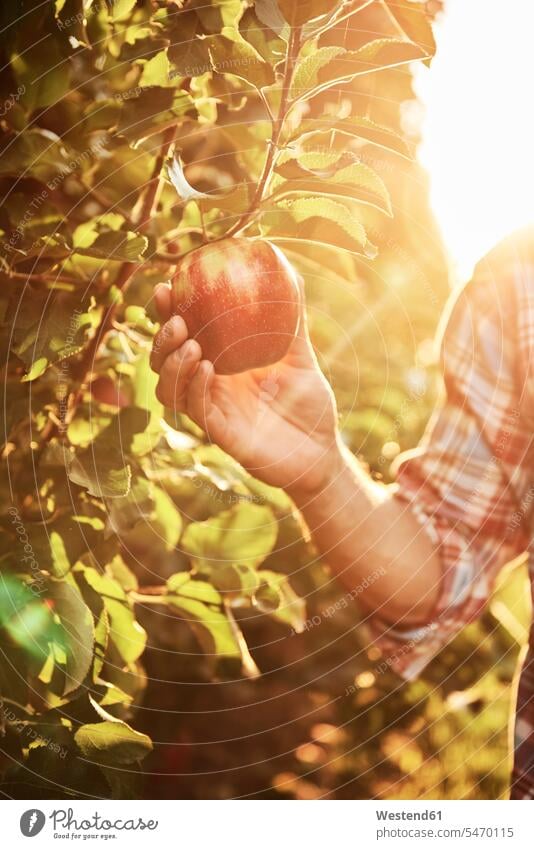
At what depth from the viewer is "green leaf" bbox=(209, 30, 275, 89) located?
1.78ft

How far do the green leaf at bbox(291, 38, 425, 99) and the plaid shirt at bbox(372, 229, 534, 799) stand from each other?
0.16 meters

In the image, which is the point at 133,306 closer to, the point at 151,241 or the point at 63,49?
the point at 151,241

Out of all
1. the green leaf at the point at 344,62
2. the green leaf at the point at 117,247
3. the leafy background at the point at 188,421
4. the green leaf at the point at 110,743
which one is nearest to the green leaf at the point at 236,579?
the leafy background at the point at 188,421

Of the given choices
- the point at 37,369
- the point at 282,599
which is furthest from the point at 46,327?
the point at 282,599

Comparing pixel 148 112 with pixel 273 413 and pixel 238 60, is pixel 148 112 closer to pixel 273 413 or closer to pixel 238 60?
pixel 238 60

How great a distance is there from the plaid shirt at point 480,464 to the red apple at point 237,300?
136 millimetres

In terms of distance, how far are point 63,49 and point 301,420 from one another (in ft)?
1.03

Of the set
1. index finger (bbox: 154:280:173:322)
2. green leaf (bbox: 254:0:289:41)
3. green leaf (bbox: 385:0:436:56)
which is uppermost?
green leaf (bbox: 385:0:436:56)

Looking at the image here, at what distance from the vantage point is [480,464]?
0.61m

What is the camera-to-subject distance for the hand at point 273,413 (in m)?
0.59

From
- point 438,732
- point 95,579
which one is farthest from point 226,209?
point 438,732

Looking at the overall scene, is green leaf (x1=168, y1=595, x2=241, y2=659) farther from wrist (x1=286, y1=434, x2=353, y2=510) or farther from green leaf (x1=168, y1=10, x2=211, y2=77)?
green leaf (x1=168, y1=10, x2=211, y2=77)

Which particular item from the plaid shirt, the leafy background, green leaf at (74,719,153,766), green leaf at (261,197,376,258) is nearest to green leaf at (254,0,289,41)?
the leafy background

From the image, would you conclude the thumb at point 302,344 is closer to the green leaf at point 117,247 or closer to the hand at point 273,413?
the hand at point 273,413
